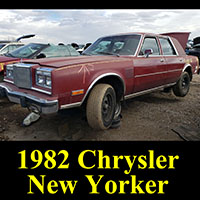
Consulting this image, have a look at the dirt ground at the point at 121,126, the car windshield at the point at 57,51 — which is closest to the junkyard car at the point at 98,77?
the dirt ground at the point at 121,126

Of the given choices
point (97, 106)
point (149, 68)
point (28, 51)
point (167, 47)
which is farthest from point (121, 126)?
point (28, 51)

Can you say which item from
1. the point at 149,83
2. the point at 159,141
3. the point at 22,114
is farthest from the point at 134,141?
the point at 22,114

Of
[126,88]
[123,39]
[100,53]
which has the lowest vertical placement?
[126,88]

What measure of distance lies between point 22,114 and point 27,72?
1.36 m

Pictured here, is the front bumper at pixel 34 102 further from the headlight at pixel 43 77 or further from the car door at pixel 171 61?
the car door at pixel 171 61

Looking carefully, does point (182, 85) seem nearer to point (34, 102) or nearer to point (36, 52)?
point (36, 52)

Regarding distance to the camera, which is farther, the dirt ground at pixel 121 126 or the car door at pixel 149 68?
the car door at pixel 149 68

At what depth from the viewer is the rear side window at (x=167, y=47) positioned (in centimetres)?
415

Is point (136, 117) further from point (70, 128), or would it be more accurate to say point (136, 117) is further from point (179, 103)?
point (179, 103)

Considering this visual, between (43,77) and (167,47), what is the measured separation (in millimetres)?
3197

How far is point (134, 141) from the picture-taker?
268 centimetres

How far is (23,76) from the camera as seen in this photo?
101 inches

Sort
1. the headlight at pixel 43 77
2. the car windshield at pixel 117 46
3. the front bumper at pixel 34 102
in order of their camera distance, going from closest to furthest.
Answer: the front bumper at pixel 34 102 → the headlight at pixel 43 77 → the car windshield at pixel 117 46

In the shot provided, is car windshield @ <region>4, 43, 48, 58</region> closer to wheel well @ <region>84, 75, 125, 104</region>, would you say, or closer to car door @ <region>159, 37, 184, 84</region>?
wheel well @ <region>84, 75, 125, 104</region>
